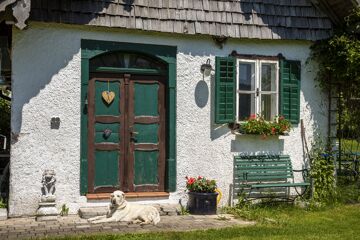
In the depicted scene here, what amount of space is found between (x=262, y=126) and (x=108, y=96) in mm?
2818

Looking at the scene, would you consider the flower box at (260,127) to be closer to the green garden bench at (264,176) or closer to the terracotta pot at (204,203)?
the green garden bench at (264,176)

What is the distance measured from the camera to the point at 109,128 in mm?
8742

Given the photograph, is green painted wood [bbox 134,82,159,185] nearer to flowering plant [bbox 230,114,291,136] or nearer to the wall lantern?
the wall lantern

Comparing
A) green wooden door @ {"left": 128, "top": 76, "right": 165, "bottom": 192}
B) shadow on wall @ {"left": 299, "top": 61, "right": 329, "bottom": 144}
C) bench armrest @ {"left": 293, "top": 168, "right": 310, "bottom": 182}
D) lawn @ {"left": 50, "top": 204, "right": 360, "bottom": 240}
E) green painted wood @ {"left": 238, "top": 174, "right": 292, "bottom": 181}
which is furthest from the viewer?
shadow on wall @ {"left": 299, "top": 61, "right": 329, "bottom": 144}

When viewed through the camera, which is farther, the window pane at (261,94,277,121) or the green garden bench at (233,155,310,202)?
the window pane at (261,94,277,121)

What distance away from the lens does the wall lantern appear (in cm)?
909

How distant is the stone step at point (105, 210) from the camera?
7.97 meters

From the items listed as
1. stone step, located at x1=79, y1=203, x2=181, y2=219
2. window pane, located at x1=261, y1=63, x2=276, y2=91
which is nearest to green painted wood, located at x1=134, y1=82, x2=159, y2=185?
stone step, located at x1=79, y1=203, x2=181, y2=219

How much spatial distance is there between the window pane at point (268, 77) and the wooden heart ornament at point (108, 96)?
2907 millimetres

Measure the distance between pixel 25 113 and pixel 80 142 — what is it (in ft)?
3.29

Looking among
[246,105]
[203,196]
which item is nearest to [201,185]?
[203,196]

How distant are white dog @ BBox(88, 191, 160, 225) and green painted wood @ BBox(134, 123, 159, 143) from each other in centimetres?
149

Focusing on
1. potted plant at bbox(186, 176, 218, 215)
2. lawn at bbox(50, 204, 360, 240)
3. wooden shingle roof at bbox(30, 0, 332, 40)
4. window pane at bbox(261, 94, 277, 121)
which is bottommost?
lawn at bbox(50, 204, 360, 240)

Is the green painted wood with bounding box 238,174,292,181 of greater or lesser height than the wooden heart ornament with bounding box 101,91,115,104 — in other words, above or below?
below
